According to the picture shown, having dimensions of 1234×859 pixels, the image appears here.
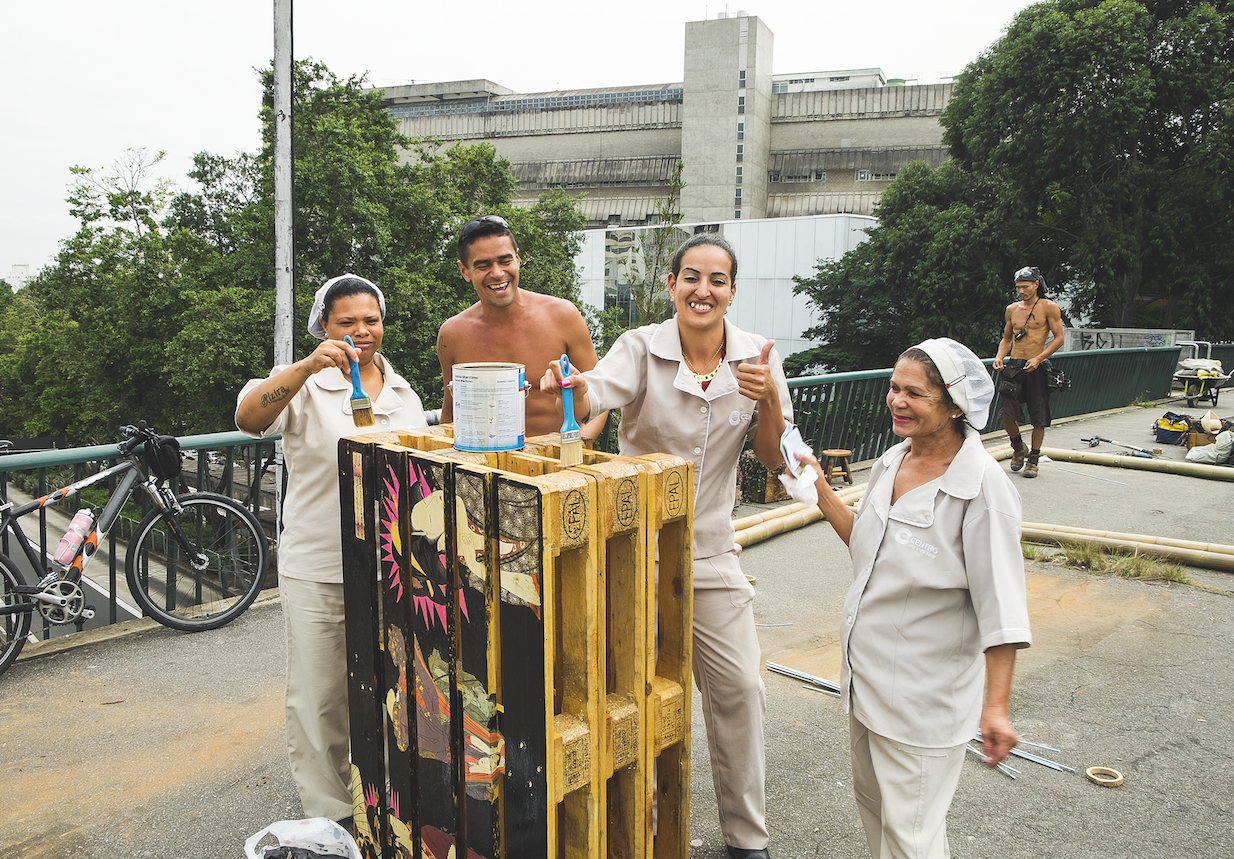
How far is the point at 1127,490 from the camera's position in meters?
8.51

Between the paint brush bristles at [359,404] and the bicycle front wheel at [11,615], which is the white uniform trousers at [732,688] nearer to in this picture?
the paint brush bristles at [359,404]

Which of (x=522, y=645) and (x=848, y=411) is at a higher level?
(x=848, y=411)

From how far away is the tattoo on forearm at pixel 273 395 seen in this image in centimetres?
283

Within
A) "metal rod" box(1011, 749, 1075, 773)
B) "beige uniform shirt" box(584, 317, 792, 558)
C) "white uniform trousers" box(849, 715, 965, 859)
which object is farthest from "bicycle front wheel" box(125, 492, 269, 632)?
"metal rod" box(1011, 749, 1075, 773)

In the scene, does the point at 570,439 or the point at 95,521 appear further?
the point at 95,521

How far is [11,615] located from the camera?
14.3 feet

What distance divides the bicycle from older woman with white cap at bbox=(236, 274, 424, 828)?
7.35 ft

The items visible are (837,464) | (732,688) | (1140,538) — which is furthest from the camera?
(837,464)

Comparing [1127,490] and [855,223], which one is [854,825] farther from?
[855,223]

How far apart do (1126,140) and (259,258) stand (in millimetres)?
28258

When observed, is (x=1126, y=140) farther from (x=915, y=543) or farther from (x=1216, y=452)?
(x=915, y=543)

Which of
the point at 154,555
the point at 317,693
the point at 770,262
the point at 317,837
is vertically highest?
the point at 770,262

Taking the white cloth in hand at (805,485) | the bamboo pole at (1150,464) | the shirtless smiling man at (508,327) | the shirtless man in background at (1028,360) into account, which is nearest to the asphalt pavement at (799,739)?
the white cloth in hand at (805,485)

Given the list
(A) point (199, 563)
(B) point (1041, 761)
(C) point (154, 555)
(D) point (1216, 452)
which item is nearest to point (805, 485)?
(B) point (1041, 761)
